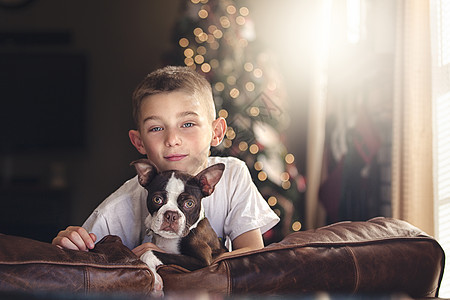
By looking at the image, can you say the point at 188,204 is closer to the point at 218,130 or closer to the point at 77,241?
the point at 77,241

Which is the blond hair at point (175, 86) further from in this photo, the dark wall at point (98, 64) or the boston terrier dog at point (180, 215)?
the dark wall at point (98, 64)

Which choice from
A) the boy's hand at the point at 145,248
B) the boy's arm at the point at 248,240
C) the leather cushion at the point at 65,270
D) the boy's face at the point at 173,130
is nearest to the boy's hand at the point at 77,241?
the boy's hand at the point at 145,248

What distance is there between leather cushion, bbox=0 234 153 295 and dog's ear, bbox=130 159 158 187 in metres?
0.36

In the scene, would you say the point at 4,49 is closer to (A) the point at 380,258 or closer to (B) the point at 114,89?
(B) the point at 114,89

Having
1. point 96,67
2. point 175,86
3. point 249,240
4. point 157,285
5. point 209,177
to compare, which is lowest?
point 249,240

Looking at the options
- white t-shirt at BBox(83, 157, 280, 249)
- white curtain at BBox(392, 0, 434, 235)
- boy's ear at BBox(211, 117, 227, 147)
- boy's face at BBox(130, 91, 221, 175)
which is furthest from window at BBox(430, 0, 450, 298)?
boy's face at BBox(130, 91, 221, 175)

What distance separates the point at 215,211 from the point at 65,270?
0.70 meters

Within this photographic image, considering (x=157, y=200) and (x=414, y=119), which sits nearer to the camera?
(x=157, y=200)

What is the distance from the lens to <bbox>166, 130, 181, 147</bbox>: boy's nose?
1.31m

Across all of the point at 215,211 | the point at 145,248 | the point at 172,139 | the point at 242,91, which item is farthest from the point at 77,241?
the point at 242,91

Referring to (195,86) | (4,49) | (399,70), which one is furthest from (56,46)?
(195,86)

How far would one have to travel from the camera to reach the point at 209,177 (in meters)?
1.21

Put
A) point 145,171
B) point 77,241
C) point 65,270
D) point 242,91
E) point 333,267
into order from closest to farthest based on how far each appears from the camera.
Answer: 1. point 65,270
2. point 333,267
3. point 77,241
4. point 145,171
5. point 242,91

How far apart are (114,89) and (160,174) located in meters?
4.55
